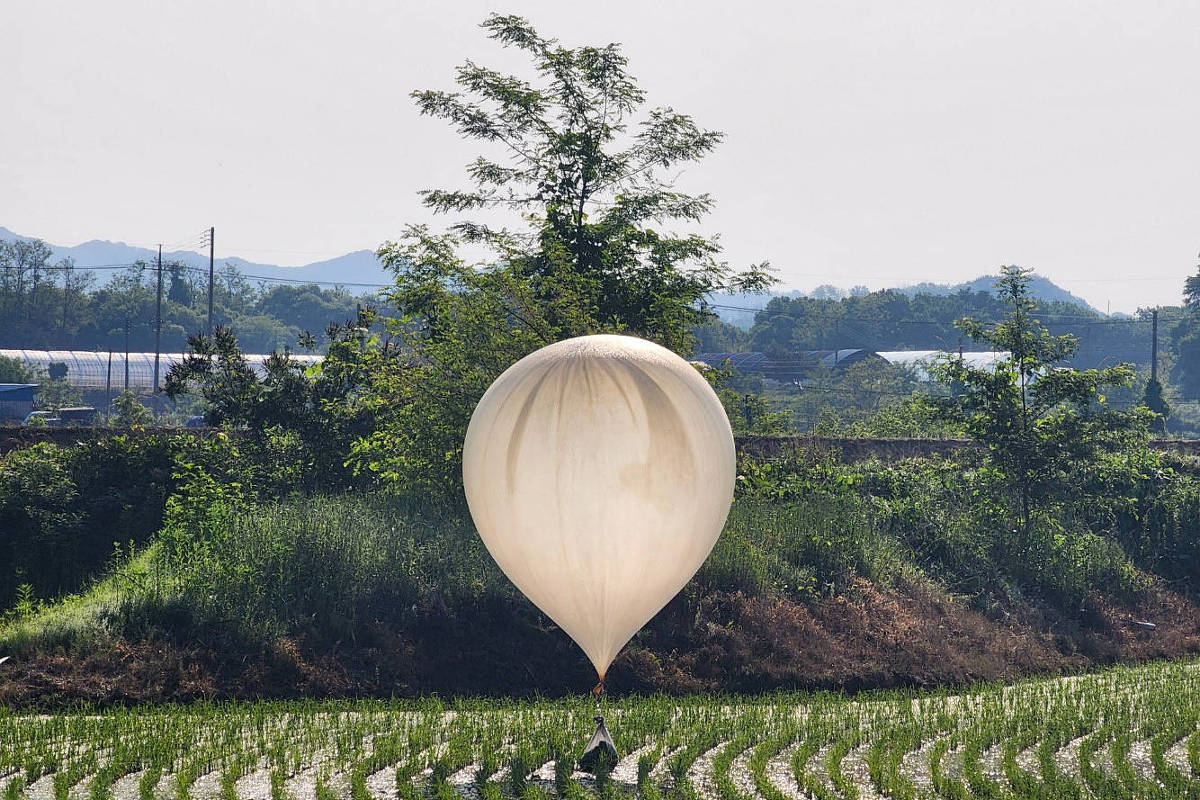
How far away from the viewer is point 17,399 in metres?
75.9

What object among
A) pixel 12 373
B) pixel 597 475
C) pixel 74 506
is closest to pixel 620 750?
pixel 597 475

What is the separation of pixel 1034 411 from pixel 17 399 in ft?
225

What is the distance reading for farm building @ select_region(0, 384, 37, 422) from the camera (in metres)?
75.2

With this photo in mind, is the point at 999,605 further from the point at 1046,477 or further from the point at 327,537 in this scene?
the point at 327,537

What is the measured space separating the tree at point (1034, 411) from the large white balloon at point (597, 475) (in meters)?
13.6

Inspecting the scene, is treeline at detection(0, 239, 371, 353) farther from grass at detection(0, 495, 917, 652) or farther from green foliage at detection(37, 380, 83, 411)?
grass at detection(0, 495, 917, 652)

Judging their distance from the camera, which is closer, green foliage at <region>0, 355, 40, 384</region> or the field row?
the field row

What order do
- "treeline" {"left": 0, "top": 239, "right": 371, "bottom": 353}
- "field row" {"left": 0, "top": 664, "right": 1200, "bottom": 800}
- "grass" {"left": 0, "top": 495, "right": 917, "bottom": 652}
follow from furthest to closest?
"treeline" {"left": 0, "top": 239, "right": 371, "bottom": 353} < "grass" {"left": 0, "top": 495, "right": 917, "bottom": 652} < "field row" {"left": 0, "top": 664, "right": 1200, "bottom": 800}

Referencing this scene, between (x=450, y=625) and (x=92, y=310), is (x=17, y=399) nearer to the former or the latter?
(x=92, y=310)

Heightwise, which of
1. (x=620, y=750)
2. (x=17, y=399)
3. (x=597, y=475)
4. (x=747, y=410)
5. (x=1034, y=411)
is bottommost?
(x=620, y=750)

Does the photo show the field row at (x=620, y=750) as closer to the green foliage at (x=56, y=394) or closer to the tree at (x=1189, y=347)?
the green foliage at (x=56, y=394)

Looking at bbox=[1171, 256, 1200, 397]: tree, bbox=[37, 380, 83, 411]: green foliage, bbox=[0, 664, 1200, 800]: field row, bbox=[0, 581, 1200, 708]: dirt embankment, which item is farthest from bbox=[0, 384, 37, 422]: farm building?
bbox=[1171, 256, 1200, 397]: tree

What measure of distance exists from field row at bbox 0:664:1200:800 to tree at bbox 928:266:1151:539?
8.68 meters

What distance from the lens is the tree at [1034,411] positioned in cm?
2372
